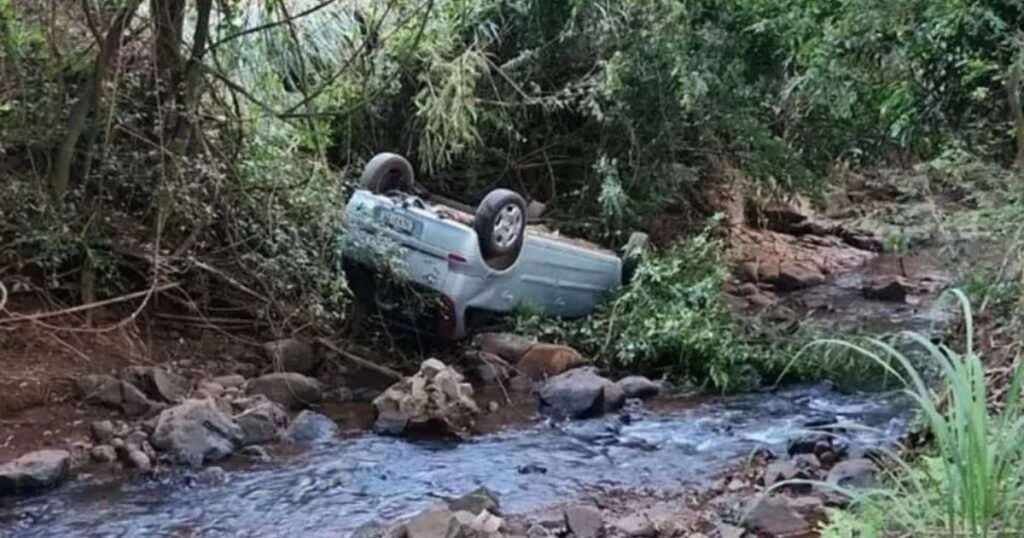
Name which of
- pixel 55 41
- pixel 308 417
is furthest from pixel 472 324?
pixel 55 41

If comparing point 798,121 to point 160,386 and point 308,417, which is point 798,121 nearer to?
point 308,417

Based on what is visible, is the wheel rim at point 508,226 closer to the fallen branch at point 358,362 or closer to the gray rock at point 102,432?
the fallen branch at point 358,362

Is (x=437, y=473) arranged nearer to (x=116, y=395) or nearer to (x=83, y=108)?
(x=116, y=395)

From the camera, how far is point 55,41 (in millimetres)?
5965

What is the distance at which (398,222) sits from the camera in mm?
7027

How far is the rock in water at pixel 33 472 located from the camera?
4680 mm

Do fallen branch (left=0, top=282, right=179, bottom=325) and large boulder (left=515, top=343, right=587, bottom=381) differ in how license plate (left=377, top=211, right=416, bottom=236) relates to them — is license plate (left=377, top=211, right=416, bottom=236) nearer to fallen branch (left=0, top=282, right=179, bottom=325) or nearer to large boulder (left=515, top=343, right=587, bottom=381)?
large boulder (left=515, top=343, right=587, bottom=381)

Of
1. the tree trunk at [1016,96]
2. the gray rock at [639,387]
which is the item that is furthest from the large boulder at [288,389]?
the tree trunk at [1016,96]

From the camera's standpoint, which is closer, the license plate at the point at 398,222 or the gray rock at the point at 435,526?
the gray rock at the point at 435,526

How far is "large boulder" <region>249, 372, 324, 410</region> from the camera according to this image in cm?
618

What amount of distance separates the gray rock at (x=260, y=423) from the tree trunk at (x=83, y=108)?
1.75 m

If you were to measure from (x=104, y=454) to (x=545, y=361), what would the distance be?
9.40 feet

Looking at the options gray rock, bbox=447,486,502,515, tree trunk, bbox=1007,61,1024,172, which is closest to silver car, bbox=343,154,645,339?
gray rock, bbox=447,486,502,515

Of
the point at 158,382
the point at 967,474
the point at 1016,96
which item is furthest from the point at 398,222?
the point at 967,474
